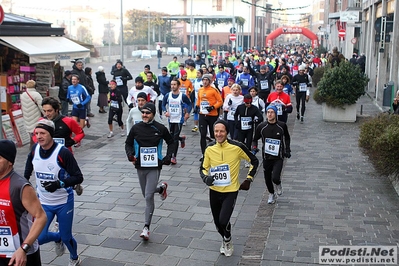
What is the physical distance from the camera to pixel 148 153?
22.2 feet

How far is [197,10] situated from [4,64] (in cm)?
7312

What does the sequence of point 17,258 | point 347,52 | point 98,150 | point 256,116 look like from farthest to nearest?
point 347,52
point 98,150
point 256,116
point 17,258

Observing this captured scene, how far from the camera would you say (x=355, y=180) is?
9.77 m

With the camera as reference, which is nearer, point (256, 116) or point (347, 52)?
point (256, 116)

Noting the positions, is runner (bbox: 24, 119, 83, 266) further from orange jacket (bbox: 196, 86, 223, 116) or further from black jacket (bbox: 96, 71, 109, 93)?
black jacket (bbox: 96, 71, 109, 93)

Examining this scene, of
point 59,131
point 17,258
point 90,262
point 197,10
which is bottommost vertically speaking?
point 90,262

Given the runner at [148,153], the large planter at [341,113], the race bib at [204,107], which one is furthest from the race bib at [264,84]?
the runner at [148,153]

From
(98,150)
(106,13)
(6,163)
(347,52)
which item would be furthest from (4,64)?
(106,13)

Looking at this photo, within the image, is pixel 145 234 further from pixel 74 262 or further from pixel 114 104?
pixel 114 104

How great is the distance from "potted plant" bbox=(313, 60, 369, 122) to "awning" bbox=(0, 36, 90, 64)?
8.16m

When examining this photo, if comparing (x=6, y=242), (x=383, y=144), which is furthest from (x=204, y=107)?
(x=6, y=242)

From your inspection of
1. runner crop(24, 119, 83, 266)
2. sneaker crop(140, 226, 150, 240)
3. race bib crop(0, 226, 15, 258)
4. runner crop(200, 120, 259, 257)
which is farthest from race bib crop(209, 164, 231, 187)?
race bib crop(0, 226, 15, 258)

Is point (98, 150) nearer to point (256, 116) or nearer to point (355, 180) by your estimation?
point (256, 116)

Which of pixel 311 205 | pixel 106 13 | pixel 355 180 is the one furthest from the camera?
pixel 106 13
